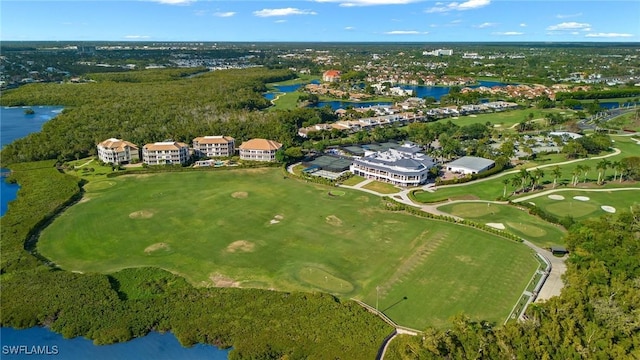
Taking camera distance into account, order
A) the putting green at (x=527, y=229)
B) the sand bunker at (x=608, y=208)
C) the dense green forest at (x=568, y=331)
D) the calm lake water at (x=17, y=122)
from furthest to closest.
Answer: the calm lake water at (x=17, y=122) → the sand bunker at (x=608, y=208) → the putting green at (x=527, y=229) → the dense green forest at (x=568, y=331)

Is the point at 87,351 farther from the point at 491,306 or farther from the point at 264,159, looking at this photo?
the point at 264,159

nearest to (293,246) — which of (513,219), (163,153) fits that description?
A: (513,219)

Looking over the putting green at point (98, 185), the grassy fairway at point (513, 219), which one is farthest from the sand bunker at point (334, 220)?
the putting green at point (98, 185)

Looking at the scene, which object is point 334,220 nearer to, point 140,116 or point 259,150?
point 259,150

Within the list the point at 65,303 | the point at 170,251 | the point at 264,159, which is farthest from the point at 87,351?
the point at 264,159

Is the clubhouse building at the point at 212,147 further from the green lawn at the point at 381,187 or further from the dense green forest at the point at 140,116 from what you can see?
the green lawn at the point at 381,187

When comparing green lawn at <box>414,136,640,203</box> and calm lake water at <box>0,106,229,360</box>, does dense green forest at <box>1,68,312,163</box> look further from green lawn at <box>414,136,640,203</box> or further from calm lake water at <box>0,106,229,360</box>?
calm lake water at <box>0,106,229,360</box>
